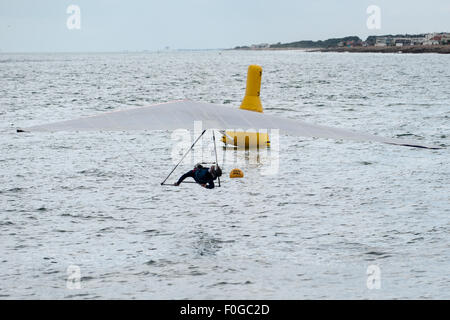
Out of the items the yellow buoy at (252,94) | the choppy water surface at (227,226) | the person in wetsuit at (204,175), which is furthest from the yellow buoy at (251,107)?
the person in wetsuit at (204,175)

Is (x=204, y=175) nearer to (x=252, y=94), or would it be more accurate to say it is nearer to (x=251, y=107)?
(x=251, y=107)

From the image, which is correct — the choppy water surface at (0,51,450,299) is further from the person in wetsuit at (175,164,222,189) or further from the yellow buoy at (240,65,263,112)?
the yellow buoy at (240,65,263,112)

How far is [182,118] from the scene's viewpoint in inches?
591

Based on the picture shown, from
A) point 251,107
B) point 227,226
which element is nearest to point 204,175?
point 227,226

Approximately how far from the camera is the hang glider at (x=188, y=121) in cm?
1380

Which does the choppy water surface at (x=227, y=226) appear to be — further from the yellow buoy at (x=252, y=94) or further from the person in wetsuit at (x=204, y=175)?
the yellow buoy at (x=252, y=94)

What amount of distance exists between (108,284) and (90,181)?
34.2 ft

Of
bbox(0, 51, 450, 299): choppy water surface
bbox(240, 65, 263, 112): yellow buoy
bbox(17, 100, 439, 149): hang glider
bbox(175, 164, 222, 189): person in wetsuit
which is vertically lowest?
bbox(0, 51, 450, 299): choppy water surface

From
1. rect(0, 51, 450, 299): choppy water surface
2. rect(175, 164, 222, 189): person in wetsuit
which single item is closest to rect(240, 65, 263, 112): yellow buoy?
rect(0, 51, 450, 299): choppy water surface

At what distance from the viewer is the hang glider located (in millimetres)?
13805

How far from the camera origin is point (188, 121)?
1503 cm

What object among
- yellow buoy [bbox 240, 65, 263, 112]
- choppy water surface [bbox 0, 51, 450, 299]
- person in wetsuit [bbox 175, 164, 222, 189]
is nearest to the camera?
choppy water surface [bbox 0, 51, 450, 299]
